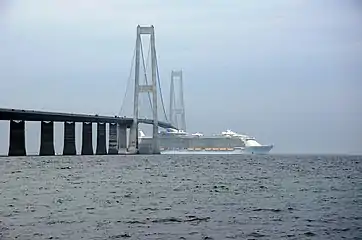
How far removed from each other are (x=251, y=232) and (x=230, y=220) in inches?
79.0

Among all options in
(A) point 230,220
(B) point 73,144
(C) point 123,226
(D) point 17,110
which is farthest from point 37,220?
(B) point 73,144

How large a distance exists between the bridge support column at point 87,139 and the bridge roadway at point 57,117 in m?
2.23

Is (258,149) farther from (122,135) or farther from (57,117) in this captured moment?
(57,117)

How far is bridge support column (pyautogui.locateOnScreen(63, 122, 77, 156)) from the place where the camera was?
8172 centimetres

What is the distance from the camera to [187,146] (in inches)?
4483

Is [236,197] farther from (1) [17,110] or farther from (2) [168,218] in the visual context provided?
(1) [17,110]

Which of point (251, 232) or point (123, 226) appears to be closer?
point (251, 232)

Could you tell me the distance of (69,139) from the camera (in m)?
83.6

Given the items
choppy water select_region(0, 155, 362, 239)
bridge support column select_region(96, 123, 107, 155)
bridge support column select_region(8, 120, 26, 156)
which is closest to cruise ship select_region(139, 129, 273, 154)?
bridge support column select_region(96, 123, 107, 155)

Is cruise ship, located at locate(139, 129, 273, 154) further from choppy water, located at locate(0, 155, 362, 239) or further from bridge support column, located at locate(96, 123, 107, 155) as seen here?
choppy water, located at locate(0, 155, 362, 239)

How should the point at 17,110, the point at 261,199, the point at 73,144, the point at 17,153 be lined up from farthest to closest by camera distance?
the point at 73,144 → the point at 17,153 → the point at 17,110 → the point at 261,199

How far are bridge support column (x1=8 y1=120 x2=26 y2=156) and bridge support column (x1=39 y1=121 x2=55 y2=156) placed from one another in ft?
8.53

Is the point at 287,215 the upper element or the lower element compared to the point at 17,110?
lower

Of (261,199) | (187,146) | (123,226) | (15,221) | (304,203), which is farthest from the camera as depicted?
(187,146)
